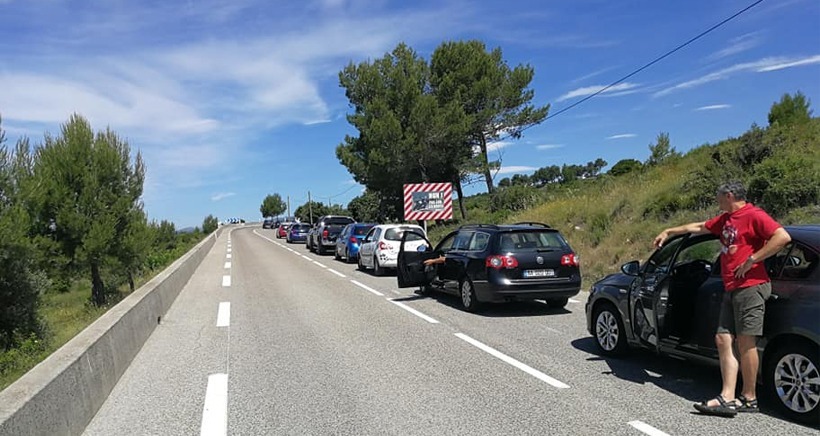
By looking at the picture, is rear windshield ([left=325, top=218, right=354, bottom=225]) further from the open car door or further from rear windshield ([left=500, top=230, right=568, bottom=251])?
rear windshield ([left=500, top=230, right=568, bottom=251])

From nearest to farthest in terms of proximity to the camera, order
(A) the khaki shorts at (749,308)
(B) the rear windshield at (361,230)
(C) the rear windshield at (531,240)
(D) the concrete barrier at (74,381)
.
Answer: (D) the concrete barrier at (74,381)
(A) the khaki shorts at (749,308)
(C) the rear windshield at (531,240)
(B) the rear windshield at (361,230)

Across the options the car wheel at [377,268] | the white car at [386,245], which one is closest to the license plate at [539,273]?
the white car at [386,245]

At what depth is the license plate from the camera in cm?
989

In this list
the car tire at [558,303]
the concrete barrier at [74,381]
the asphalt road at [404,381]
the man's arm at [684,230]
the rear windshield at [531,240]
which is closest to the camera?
the concrete barrier at [74,381]

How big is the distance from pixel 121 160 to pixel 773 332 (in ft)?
67.1

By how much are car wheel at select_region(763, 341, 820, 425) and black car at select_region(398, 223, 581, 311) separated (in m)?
5.18

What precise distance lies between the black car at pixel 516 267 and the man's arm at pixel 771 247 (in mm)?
5336

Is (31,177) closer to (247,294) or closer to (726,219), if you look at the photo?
(247,294)

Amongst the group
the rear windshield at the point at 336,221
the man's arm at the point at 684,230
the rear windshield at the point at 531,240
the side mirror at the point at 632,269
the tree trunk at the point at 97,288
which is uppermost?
the rear windshield at the point at 336,221

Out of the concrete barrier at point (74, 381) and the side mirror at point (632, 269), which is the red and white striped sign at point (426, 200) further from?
the side mirror at point (632, 269)

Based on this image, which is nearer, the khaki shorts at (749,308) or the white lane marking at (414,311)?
the khaki shorts at (749,308)

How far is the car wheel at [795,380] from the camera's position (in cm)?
435

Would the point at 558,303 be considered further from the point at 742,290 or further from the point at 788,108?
the point at 788,108

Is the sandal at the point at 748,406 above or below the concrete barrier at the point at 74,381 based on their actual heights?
below
